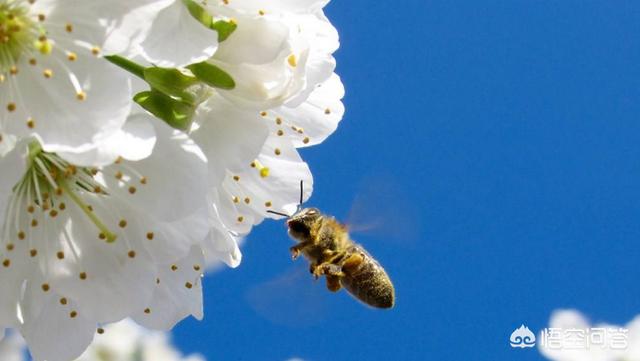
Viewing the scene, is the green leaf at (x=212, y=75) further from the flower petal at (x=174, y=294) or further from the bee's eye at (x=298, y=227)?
the bee's eye at (x=298, y=227)

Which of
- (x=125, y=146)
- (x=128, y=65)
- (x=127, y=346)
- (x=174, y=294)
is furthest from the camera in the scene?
(x=127, y=346)

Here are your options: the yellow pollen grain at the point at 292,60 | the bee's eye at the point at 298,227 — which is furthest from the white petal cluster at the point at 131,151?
the bee's eye at the point at 298,227

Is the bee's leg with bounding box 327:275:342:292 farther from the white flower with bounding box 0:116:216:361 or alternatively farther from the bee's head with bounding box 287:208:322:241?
the white flower with bounding box 0:116:216:361

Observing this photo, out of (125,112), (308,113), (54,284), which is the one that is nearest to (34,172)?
(54,284)

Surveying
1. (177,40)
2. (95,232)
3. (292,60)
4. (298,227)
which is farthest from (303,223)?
(177,40)

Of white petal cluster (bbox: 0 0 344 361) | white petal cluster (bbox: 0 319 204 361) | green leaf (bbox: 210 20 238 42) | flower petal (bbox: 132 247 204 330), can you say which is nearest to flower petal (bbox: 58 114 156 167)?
white petal cluster (bbox: 0 0 344 361)

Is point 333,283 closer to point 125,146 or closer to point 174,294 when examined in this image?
point 174,294
